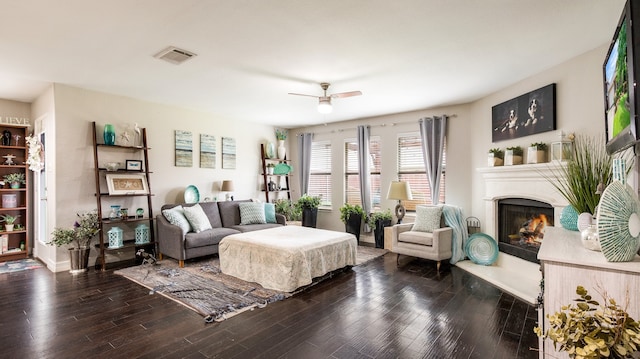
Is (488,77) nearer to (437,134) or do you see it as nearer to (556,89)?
(556,89)

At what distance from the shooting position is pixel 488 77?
4070 mm

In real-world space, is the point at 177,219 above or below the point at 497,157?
below

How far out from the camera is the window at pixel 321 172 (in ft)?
23.7

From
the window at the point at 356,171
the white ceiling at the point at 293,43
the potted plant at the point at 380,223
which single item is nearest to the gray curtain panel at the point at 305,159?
the window at the point at 356,171

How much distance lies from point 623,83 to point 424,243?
3.18 m

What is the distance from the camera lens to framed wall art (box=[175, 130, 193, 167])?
5.67m

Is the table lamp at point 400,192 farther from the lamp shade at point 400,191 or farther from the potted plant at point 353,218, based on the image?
the potted plant at point 353,218

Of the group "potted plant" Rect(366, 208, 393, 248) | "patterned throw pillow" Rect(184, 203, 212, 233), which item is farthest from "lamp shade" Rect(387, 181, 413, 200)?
"patterned throw pillow" Rect(184, 203, 212, 233)

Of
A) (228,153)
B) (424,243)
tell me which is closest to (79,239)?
(228,153)

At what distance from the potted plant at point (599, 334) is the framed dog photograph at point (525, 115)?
3357 millimetres

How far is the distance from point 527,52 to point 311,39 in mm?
2267

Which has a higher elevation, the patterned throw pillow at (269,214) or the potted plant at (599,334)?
the potted plant at (599,334)

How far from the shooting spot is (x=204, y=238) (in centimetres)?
483

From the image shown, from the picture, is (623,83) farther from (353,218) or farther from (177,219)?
(177,219)
